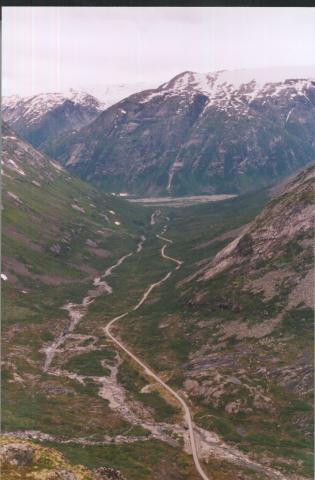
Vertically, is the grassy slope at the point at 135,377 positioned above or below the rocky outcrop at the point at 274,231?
below

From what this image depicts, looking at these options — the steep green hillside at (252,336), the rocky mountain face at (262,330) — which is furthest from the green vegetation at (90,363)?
the rocky mountain face at (262,330)

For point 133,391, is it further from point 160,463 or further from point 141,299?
point 141,299

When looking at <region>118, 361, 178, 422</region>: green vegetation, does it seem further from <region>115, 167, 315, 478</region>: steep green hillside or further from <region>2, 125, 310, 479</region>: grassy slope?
<region>115, 167, 315, 478</region>: steep green hillside

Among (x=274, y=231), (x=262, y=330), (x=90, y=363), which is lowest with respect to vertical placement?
(x=90, y=363)

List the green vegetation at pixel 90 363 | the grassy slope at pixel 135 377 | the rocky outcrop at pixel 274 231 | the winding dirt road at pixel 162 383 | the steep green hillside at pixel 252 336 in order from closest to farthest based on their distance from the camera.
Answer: the winding dirt road at pixel 162 383 < the grassy slope at pixel 135 377 < the steep green hillside at pixel 252 336 < the green vegetation at pixel 90 363 < the rocky outcrop at pixel 274 231

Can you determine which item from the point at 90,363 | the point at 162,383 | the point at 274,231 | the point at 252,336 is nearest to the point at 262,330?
the point at 252,336

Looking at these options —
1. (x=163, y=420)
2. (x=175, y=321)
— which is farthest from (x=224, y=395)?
(x=175, y=321)

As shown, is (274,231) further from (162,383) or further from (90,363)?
(90,363)

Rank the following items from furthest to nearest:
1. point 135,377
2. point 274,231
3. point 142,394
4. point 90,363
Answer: point 274,231
point 90,363
point 135,377
point 142,394

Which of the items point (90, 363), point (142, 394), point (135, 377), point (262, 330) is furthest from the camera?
point (90, 363)

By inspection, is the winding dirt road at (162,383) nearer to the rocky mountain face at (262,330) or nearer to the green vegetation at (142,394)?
the green vegetation at (142,394)

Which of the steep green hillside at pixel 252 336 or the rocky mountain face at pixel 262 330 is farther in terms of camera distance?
the rocky mountain face at pixel 262 330
